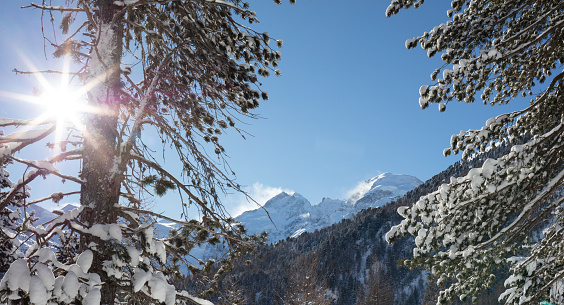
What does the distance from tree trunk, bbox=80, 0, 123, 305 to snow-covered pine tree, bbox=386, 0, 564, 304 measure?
388 centimetres

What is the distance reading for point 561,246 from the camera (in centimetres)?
518

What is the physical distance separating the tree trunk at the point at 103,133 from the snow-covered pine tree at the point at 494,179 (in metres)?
3.88

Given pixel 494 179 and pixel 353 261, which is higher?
pixel 353 261

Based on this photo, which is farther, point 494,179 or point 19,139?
point 494,179

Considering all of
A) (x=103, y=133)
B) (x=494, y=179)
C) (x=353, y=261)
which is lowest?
(x=494, y=179)

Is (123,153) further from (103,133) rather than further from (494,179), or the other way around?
(494,179)

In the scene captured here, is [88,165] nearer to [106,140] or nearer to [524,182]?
[106,140]

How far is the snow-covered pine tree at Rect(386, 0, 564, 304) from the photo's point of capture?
176 inches

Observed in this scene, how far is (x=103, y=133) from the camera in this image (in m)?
3.46

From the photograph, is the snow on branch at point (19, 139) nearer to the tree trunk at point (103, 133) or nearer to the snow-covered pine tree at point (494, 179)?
the tree trunk at point (103, 133)

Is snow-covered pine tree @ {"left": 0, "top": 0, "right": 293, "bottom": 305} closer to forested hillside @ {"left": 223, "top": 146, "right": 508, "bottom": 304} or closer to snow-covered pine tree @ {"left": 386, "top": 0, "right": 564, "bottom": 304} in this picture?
snow-covered pine tree @ {"left": 386, "top": 0, "right": 564, "bottom": 304}

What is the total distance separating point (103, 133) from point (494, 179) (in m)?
5.01

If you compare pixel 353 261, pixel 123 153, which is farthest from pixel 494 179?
pixel 353 261

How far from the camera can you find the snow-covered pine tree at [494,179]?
4465 mm
